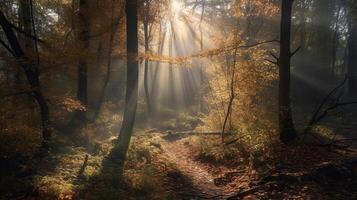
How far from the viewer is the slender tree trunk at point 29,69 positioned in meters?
12.2

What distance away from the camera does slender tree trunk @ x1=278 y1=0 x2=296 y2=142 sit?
1235cm

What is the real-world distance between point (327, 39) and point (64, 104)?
2965 centimetres

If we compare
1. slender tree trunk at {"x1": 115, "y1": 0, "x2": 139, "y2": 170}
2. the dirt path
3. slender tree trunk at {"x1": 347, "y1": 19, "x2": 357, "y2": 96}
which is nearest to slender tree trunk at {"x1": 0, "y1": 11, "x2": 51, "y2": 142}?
slender tree trunk at {"x1": 115, "y1": 0, "x2": 139, "y2": 170}

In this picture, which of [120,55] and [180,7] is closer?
[120,55]

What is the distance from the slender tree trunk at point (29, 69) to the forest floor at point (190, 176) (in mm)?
843

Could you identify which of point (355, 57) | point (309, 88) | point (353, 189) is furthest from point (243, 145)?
point (355, 57)

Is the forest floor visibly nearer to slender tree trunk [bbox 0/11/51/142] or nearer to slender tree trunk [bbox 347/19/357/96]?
slender tree trunk [bbox 0/11/51/142]

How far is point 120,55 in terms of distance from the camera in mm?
18047

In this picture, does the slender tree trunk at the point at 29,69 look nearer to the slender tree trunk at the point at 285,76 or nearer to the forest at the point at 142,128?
the forest at the point at 142,128

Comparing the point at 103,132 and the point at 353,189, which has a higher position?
the point at 353,189

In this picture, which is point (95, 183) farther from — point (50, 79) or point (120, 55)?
point (120, 55)

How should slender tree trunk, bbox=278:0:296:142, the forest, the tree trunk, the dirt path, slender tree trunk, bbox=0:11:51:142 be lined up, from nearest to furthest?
the forest
the dirt path
slender tree trunk, bbox=0:11:51:142
slender tree trunk, bbox=278:0:296:142
the tree trunk

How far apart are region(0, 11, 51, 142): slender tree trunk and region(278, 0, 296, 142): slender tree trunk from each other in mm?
8984

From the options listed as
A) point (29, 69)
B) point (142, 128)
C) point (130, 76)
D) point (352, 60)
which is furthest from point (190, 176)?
point (352, 60)
